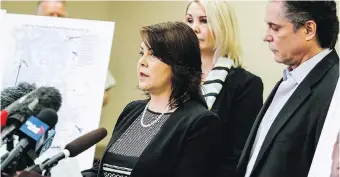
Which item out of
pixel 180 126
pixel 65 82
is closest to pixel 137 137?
pixel 180 126

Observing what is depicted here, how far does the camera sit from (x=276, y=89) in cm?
161

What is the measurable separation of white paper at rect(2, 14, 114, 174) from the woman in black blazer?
1.71ft

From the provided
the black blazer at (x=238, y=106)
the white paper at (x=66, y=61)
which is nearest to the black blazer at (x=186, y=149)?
the black blazer at (x=238, y=106)

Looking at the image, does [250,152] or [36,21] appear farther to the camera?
[36,21]

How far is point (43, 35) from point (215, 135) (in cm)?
98

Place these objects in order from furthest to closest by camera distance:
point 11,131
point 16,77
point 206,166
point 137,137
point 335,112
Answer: point 16,77, point 137,137, point 206,166, point 335,112, point 11,131

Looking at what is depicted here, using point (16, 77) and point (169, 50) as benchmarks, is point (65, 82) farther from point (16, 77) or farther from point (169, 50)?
point (169, 50)

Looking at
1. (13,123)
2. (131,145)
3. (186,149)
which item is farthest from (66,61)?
(13,123)

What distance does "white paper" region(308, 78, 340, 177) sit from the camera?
122cm

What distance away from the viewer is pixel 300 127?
4.63ft

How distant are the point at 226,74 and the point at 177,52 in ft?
1.58

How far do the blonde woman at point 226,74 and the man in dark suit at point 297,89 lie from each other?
256 millimetres

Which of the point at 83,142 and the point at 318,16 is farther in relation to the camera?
the point at 318,16

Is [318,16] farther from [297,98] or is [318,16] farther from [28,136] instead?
[28,136]
